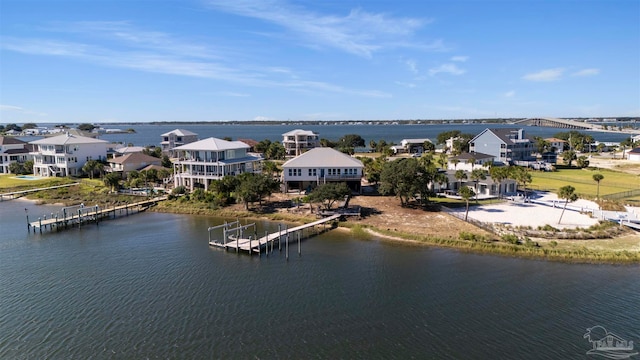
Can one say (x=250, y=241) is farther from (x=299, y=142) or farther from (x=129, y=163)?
(x=299, y=142)

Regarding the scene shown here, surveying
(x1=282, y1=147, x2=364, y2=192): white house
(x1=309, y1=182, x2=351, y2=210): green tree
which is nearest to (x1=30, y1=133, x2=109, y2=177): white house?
(x1=282, y1=147, x2=364, y2=192): white house

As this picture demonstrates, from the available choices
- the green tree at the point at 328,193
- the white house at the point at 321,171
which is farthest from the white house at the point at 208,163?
the green tree at the point at 328,193

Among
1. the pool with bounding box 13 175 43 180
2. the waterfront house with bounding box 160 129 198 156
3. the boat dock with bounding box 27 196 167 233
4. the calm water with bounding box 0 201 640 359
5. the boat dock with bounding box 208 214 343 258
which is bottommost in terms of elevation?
the calm water with bounding box 0 201 640 359

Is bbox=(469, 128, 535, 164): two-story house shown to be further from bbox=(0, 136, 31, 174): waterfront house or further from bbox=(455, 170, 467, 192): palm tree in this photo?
bbox=(0, 136, 31, 174): waterfront house

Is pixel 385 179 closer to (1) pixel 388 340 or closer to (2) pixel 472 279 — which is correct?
(2) pixel 472 279

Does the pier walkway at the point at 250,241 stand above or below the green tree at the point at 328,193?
below

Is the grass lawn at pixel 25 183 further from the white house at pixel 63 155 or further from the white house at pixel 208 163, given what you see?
the white house at pixel 208 163
